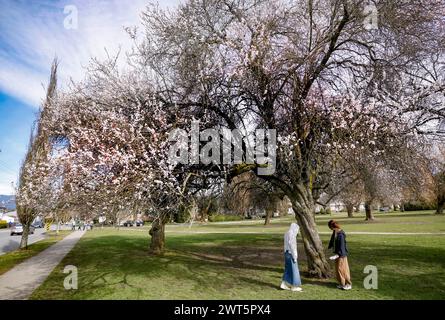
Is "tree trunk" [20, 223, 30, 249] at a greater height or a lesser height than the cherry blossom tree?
lesser

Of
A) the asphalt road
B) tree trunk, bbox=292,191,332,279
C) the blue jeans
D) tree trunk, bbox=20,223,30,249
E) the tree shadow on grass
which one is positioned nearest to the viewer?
the blue jeans

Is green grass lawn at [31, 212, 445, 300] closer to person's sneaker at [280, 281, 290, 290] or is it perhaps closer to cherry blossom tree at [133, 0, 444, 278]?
person's sneaker at [280, 281, 290, 290]

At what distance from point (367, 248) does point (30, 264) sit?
51.2 feet

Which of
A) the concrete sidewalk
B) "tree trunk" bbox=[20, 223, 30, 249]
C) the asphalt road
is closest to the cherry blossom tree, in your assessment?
the concrete sidewalk

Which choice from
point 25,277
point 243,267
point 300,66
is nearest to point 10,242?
point 25,277

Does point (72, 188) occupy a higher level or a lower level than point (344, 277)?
higher

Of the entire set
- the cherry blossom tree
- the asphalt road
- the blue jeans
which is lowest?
the asphalt road

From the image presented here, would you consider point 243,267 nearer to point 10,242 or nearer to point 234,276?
point 234,276

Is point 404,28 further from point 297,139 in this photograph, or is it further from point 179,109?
point 179,109

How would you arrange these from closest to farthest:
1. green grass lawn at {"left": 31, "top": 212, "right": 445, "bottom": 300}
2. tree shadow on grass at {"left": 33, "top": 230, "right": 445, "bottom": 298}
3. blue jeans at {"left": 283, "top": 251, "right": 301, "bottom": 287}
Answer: green grass lawn at {"left": 31, "top": 212, "right": 445, "bottom": 300} → blue jeans at {"left": 283, "top": 251, "right": 301, "bottom": 287} → tree shadow on grass at {"left": 33, "top": 230, "right": 445, "bottom": 298}

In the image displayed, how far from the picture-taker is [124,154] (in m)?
8.25
